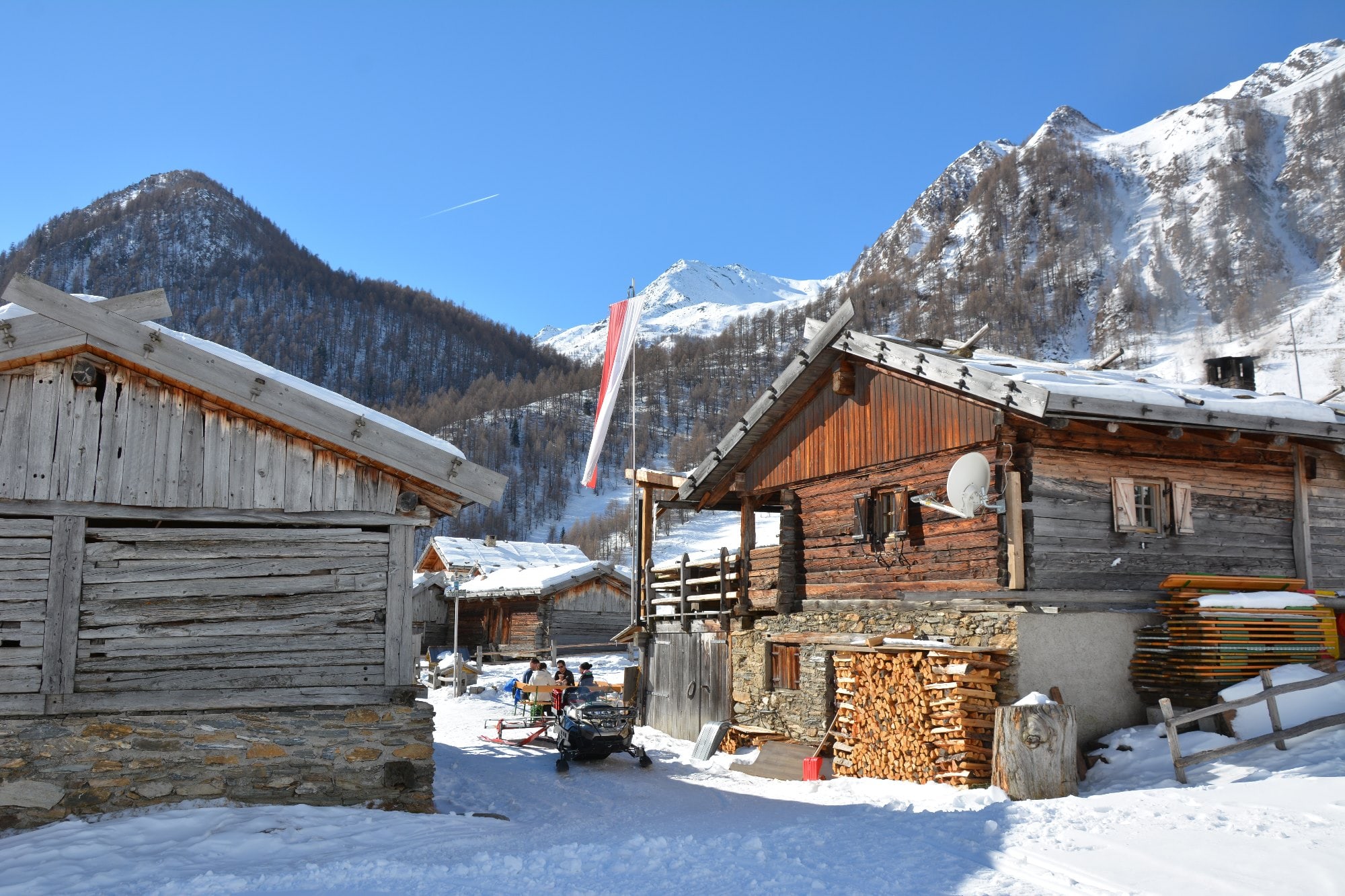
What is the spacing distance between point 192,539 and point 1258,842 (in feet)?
33.9

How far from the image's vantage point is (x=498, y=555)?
46.1 meters

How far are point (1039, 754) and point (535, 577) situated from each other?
27487mm

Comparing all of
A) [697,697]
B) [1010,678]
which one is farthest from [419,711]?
[697,697]

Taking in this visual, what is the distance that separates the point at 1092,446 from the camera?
45.5 ft

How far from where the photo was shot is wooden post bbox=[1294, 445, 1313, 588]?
15164 millimetres

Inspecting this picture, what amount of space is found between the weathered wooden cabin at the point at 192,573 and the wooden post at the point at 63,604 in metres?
0.02

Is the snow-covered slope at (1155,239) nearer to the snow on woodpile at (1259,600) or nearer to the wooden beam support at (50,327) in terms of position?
the snow on woodpile at (1259,600)

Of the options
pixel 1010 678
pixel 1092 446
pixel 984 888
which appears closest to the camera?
pixel 984 888

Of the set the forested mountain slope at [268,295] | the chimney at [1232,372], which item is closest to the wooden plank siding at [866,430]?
the chimney at [1232,372]

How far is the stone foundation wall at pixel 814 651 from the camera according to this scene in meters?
13.3

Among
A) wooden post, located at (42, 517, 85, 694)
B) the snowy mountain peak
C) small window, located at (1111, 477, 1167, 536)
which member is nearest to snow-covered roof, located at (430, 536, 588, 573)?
small window, located at (1111, 477, 1167, 536)

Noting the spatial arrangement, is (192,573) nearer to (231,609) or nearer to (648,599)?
(231,609)

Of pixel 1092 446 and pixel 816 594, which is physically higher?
pixel 1092 446

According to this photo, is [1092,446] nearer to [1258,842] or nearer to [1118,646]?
[1118,646]
